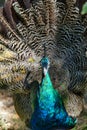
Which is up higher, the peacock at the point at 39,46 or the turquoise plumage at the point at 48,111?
the peacock at the point at 39,46

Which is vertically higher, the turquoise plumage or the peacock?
the peacock

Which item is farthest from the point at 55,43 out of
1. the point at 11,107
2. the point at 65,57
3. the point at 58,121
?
the point at 11,107

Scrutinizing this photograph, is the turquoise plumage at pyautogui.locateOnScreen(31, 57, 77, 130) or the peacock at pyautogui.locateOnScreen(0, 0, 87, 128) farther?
the peacock at pyautogui.locateOnScreen(0, 0, 87, 128)

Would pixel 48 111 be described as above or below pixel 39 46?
below

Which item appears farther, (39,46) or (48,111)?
(39,46)
